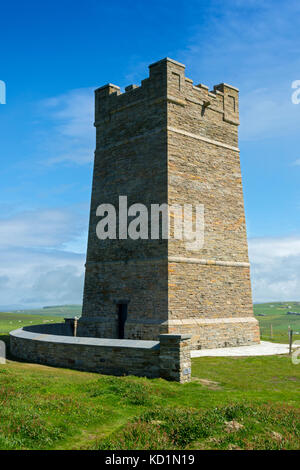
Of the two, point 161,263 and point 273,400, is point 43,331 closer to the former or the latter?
point 161,263

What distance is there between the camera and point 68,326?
24188mm

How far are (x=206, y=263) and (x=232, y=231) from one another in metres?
3.19

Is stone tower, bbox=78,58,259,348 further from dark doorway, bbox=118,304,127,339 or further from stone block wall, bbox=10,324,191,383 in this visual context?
stone block wall, bbox=10,324,191,383

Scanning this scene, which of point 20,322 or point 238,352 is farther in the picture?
point 20,322

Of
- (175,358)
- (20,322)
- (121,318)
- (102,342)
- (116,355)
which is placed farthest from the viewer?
(20,322)

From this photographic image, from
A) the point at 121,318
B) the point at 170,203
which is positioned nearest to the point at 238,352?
the point at 121,318

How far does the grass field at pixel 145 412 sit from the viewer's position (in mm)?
7250

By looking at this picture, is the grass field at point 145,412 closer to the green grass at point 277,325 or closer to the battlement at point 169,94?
the battlement at point 169,94

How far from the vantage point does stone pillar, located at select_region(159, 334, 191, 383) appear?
12016 millimetres

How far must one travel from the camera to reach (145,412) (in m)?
8.77

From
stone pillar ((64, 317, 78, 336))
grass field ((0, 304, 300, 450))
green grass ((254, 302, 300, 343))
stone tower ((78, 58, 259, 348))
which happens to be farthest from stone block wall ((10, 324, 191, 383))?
green grass ((254, 302, 300, 343))

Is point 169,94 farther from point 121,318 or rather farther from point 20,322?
point 20,322

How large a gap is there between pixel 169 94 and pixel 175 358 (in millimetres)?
14154

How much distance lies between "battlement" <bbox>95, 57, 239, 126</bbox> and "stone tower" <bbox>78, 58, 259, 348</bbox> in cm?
6
